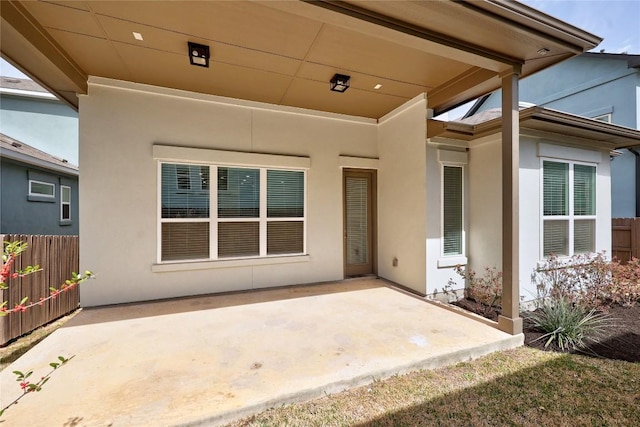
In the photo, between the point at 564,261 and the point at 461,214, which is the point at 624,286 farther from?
the point at 461,214

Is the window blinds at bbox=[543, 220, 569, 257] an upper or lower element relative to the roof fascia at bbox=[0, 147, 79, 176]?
lower

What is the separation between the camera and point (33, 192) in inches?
301

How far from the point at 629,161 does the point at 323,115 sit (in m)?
8.73

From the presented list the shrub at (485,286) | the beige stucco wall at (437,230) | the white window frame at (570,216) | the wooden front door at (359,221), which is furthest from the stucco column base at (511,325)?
the wooden front door at (359,221)

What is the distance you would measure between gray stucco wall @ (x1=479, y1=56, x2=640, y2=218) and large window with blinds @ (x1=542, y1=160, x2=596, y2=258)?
3572mm

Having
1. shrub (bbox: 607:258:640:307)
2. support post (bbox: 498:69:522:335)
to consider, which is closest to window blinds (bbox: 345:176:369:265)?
support post (bbox: 498:69:522:335)

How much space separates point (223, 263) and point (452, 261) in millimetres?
4283

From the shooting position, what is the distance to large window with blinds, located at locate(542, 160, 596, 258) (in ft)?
17.1

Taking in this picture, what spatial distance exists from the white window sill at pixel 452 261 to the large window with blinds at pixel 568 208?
4.69ft

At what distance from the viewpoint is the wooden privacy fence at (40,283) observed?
11.9ft

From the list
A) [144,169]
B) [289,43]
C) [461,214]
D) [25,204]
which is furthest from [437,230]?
[25,204]

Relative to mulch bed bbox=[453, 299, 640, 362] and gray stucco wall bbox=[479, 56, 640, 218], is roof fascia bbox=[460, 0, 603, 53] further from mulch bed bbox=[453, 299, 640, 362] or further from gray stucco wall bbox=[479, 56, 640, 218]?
gray stucco wall bbox=[479, 56, 640, 218]

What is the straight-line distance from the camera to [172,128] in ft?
16.4

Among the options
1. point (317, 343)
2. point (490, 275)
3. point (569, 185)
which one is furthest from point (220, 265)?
point (569, 185)
